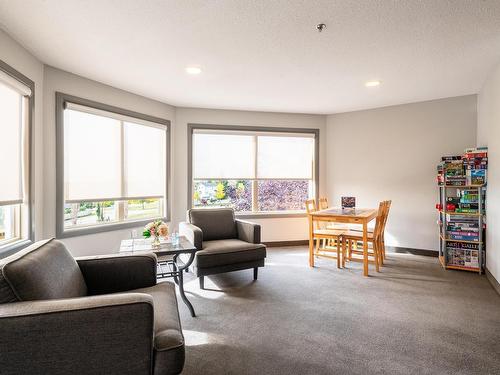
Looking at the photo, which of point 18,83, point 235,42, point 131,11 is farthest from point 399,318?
point 18,83

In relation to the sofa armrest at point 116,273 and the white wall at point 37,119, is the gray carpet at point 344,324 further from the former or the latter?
the white wall at point 37,119

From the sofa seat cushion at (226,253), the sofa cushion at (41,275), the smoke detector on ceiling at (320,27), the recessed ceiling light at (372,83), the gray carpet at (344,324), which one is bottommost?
the gray carpet at (344,324)

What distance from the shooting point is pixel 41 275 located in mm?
1465

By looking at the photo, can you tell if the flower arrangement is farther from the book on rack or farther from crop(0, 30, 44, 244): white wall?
the book on rack

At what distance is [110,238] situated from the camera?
157 inches

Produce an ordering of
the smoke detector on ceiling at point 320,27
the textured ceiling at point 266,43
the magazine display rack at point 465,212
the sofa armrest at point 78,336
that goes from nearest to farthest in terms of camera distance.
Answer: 1. the sofa armrest at point 78,336
2. the textured ceiling at point 266,43
3. the smoke detector on ceiling at point 320,27
4. the magazine display rack at point 465,212

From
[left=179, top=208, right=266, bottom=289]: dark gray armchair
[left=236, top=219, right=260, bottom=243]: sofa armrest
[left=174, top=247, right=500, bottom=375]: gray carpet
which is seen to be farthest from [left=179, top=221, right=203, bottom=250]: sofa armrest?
[left=236, top=219, right=260, bottom=243]: sofa armrest

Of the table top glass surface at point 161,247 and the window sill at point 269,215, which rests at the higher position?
the window sill at point 269,215

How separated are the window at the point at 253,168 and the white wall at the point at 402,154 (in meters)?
0.57

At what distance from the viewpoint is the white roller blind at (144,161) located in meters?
4.30

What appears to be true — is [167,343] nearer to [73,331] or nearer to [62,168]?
[73,331]

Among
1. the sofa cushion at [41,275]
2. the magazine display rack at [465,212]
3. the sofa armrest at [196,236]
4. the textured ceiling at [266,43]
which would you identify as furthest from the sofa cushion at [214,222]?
the magazine display rack at [465,212]

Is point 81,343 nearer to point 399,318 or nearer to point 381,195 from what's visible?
point 399,318

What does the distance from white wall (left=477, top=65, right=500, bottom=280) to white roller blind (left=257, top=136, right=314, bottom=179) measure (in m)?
2.58
